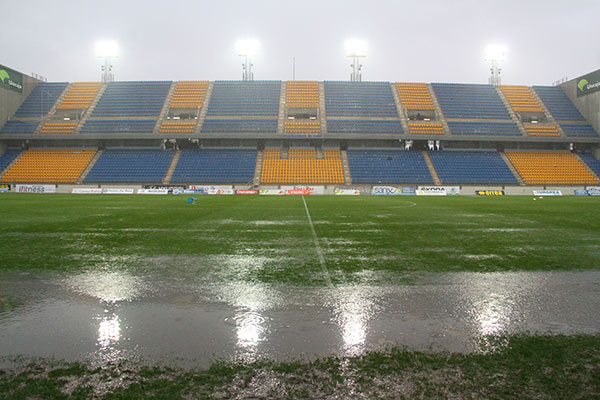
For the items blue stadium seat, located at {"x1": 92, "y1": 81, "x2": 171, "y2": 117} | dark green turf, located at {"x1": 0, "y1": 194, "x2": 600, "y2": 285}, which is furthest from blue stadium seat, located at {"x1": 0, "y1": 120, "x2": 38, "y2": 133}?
dark green turf, located at {"x1": 0, "y1": 194, "x2": 600, "y2": 285}

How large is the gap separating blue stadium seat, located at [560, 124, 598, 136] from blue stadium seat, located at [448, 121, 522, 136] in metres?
5.86

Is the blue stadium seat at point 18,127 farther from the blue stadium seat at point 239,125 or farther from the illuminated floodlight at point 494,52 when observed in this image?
the illuminated floodlight at point 494,52

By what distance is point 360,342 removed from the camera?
9.12 ft

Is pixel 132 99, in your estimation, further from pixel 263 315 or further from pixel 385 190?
pixel 263 315

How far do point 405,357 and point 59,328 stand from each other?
2.79 metres

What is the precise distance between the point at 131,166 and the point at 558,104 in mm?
55803

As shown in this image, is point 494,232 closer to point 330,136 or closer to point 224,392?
point 224,392

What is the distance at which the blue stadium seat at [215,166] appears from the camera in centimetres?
4016

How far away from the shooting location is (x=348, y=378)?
7.39ft

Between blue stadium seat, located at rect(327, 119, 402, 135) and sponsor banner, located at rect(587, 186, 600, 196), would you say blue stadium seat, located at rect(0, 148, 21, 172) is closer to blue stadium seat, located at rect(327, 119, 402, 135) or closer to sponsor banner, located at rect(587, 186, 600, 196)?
blue stadium seat, located at rect(327, 119, 402, 135)

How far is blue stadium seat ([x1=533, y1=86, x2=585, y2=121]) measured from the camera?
155 feet

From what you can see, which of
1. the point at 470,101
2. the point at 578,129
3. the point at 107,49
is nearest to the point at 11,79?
the point at 107,49

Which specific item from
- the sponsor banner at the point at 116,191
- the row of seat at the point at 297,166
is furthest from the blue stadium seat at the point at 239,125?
the sponsor banner at the point at 116,191

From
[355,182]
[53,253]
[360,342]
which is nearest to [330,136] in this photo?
[355,182]
